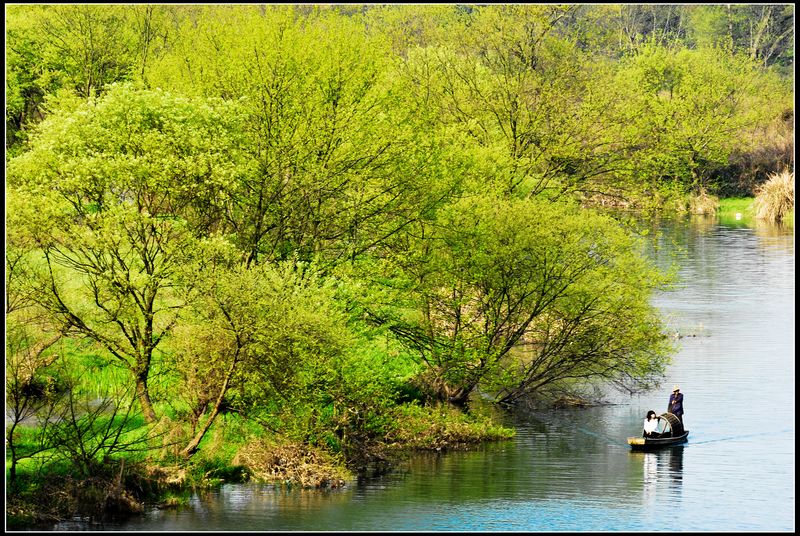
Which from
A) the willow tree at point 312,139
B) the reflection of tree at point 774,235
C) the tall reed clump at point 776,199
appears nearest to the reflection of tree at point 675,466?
the willow tree at point 312,139

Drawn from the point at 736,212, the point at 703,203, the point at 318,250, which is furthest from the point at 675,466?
the point at 736,212

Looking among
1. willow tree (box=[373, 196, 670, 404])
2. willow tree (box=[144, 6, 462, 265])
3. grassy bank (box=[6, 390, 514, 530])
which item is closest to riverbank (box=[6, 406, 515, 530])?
grassy bank (box=[6, 390, 514, 530])

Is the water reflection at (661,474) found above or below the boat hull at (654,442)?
below

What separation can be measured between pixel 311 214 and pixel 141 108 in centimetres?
763

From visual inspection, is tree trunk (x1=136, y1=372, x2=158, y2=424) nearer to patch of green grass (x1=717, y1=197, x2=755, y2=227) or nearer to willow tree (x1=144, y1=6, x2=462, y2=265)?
willow tree (x1=144, y1=6, x2=462, y2=265)

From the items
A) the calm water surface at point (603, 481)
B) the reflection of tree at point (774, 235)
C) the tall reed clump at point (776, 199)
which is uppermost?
the tall reed clump at point (776, 199)

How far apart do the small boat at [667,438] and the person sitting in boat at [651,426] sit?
19 centimetres

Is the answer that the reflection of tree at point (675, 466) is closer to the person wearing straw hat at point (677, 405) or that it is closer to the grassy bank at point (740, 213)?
the person wearing straw hat at point (677, 405)

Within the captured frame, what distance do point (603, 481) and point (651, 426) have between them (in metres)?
4.51

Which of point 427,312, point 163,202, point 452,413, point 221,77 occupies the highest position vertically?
point 221,77

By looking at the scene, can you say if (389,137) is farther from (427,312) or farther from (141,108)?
(141,108)

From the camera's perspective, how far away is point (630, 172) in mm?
51000

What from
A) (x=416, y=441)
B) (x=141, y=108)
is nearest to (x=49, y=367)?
(x=141, y=108)

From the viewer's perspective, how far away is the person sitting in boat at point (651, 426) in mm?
37156
